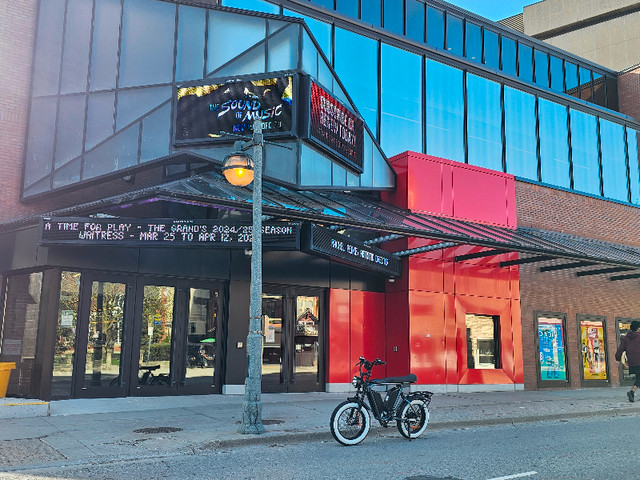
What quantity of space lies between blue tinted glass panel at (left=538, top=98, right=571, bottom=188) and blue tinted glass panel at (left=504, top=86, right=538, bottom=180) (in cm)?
48

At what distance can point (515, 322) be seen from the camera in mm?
19094

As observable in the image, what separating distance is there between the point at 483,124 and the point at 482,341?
814 cm

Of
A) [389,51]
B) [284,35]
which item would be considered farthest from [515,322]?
[284,35]

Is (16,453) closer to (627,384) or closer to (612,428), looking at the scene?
(612,428)

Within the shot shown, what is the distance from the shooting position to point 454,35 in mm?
23391

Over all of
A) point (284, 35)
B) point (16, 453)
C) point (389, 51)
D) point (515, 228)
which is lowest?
point (16, 453)

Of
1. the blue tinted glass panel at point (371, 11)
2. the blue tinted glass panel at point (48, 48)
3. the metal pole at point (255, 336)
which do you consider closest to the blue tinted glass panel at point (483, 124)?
the blue tinted glass panel at point (371, 11)

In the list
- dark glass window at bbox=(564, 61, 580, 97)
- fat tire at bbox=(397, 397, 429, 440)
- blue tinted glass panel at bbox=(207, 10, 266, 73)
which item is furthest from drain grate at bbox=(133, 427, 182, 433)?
dark glass window at bbox=(564, 61, 580, 97)

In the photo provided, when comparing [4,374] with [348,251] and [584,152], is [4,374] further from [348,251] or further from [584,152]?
[584,152]

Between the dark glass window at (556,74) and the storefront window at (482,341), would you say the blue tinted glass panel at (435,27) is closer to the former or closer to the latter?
the dark glass window at (556,74)

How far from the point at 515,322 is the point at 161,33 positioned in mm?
13879

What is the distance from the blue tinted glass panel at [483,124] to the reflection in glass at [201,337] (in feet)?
36.2

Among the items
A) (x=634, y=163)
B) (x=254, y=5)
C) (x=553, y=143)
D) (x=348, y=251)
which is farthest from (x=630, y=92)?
(x=348, y=251)

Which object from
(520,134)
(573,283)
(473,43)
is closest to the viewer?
(573,283)
